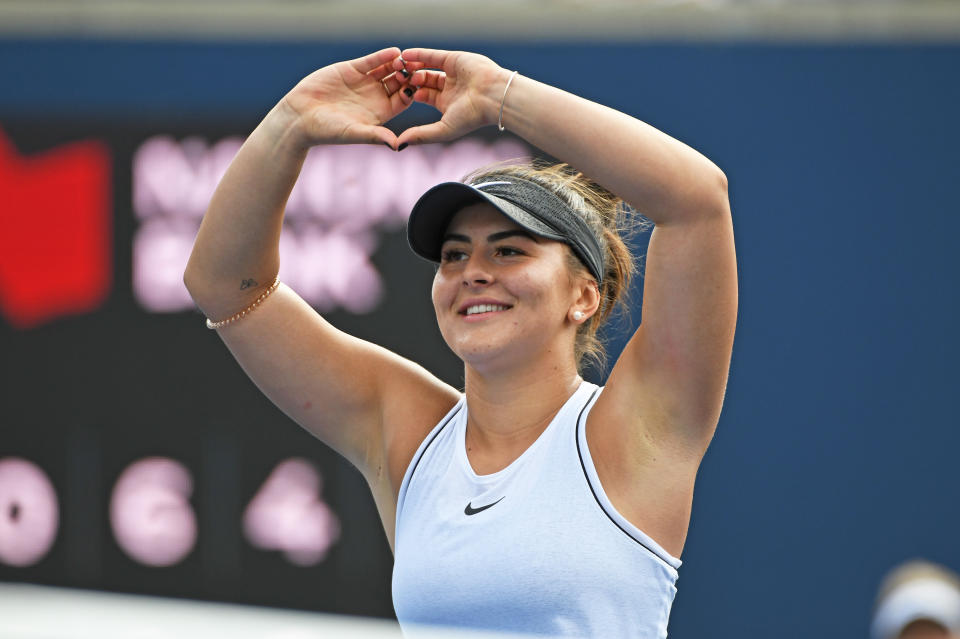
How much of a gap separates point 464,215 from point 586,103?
308 mm

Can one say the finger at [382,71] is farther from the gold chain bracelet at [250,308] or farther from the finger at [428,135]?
the gold chain bracelet at [250,308]

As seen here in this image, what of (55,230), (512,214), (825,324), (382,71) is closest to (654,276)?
(512,214)

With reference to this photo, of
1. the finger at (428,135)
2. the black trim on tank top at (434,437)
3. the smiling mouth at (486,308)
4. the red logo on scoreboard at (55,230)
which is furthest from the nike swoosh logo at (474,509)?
the red logo on scoreboard at (55,230)

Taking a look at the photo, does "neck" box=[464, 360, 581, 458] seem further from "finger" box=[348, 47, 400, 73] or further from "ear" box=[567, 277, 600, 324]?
"finger" box=[348, 47, 400, 73]

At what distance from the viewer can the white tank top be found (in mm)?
1564

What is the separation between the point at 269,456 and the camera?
4027 millimetres

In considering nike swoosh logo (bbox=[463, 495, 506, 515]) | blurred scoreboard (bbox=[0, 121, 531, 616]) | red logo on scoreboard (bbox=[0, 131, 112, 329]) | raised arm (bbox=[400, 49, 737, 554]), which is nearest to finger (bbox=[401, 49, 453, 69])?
raised arm (bbox=[400, 49, 737, 554])

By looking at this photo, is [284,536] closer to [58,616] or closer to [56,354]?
[56,354]

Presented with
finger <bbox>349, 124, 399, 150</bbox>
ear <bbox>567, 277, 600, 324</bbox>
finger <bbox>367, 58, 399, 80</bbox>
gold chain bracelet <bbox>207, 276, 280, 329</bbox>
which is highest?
finger <bbox>367, 58, 399, 80</bbox>

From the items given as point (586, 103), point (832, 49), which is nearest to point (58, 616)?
point (586, 103)

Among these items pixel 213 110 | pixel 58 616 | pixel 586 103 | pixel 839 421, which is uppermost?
pixel 586 103

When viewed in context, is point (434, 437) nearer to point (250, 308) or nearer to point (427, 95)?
point (250, 308)

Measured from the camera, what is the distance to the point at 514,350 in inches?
68.4

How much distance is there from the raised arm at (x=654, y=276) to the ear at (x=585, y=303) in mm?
171
